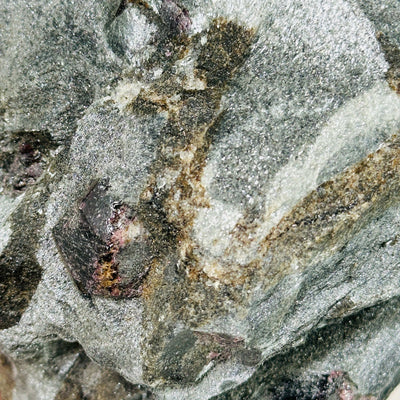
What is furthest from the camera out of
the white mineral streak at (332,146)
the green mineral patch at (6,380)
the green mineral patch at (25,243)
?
the green mineral patch at (6,380)

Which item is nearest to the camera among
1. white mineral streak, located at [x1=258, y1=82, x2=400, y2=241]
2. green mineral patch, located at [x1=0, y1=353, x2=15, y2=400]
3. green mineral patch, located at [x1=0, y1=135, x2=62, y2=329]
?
white mineral streak, located at [x1=258, y1=82, x2=400, y2=241]

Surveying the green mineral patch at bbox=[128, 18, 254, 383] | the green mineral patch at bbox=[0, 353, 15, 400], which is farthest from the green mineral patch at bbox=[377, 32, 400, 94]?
the green mineral patch at bbox=[0, 353, 15, 400]

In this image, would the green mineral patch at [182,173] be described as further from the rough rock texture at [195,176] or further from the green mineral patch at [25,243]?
the green mineral patch at [25,243]

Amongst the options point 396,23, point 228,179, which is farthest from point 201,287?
point 396,23

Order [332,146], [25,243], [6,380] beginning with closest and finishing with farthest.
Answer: [332,146] → [25,243] → [6,380]

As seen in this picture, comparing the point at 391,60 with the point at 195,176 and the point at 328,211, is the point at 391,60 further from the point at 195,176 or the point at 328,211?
the point at 195,176

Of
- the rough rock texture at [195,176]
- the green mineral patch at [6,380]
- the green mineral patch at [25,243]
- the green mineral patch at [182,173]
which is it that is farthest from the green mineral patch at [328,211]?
the green mineral patch at [6,380]

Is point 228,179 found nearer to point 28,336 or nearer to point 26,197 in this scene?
point 26,197

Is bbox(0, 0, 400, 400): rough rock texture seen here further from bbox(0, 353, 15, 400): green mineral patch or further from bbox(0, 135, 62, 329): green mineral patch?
bbox(0, 353, 15, 400): green mineral patch

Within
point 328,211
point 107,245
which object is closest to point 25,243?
point 107,245
